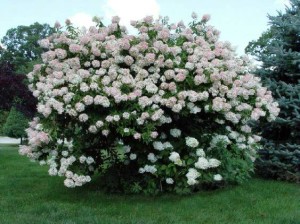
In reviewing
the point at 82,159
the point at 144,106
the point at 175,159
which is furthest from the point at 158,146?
the point at 82,159

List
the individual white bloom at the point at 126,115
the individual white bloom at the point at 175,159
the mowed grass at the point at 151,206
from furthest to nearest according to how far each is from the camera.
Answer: the individual white bloom at the point at 175,159 → the individual white bloom at the point at 126,115 → the mowed grass at the point at 151,206

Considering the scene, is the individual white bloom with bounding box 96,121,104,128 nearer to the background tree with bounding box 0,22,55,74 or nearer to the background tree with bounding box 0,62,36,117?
the background tree with bounding box 0,62,36,117

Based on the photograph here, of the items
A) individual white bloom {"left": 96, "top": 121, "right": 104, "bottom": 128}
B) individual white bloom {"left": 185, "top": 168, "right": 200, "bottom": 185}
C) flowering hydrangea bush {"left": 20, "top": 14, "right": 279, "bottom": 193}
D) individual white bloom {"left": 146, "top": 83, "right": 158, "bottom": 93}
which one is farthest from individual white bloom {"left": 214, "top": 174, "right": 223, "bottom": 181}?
individual white bloom {"left": 96, "top": 121, "right": 104, "bottom": 128}

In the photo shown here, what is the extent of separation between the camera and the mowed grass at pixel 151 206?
5.90 meters

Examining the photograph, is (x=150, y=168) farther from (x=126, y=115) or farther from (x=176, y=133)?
(x=126, y=115)

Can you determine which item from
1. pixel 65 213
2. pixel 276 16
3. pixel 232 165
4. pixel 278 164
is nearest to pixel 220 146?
pixel 232 165

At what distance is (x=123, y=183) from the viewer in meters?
7.50

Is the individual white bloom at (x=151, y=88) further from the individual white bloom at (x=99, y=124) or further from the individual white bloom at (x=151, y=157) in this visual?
the individual white bloom at (x=151, y=157)

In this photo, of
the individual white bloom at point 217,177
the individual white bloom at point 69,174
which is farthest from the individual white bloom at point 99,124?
the individual white bloom at point 217,177

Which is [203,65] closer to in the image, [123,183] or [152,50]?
[152,50]

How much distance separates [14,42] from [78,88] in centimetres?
4948

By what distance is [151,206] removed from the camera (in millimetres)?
6605

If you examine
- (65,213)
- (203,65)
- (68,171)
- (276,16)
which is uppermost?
(276,16)

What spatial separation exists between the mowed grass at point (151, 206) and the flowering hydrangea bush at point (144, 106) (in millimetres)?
283
